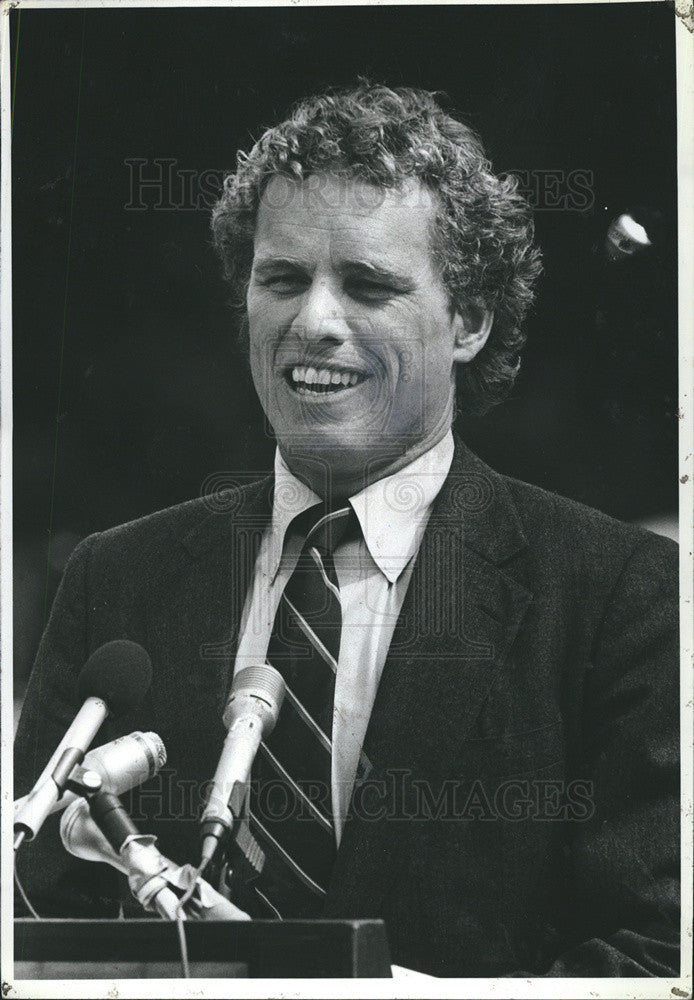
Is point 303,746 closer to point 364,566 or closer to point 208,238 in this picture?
point 364,566

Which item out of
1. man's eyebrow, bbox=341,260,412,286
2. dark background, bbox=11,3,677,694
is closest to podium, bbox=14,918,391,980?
dark background, bbox=11,3,677,694

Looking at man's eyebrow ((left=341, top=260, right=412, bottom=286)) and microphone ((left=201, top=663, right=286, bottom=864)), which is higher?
man's eyebrow ((left=341, top=260, right=412, bottom=286))

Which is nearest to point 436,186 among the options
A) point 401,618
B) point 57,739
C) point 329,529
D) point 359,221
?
point 359,221

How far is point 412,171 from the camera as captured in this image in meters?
3.00

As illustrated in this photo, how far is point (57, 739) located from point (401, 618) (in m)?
0.91

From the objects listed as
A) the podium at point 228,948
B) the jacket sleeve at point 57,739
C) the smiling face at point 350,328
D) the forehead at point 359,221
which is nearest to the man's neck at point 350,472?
the smiling face at point 350,328

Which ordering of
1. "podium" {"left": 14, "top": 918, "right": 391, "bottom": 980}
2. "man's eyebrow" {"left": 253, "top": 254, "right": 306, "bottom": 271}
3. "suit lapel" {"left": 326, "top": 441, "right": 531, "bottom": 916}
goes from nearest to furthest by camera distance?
"podium" {"left": 14, "top": 918, "right": 391, "bottom": 980}, "suit lapel" {"left": 326, "top": 441, "right": 531, "bottom": 916}, "man's eyebrow" {"left": 253, "top": 254, "right": 306, "bottom": 271}

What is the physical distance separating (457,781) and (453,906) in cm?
29

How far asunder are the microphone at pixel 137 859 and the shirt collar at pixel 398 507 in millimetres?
703

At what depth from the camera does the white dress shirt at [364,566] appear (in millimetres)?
2979

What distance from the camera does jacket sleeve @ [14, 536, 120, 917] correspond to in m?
2.96

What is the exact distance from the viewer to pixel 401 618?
118 inches

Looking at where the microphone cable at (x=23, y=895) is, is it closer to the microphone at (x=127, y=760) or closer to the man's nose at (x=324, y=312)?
the microphone at (x=127, y=760)

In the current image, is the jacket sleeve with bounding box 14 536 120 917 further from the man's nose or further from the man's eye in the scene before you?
the man's eye
